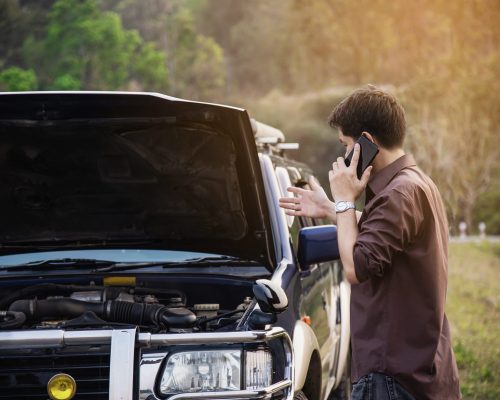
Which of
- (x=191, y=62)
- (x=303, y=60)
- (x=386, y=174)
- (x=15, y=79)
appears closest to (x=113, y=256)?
(x=386, y=174)

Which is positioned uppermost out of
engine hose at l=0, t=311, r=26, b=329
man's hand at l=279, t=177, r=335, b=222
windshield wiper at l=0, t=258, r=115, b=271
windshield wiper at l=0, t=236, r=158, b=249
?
man's hand at l=279, t=177, r=335, b=222

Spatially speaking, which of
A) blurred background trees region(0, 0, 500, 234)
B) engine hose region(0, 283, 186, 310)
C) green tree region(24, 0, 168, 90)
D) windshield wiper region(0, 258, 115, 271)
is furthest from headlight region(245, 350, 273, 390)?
green tree region(24, 0, 168, 90)

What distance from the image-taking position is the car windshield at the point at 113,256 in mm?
5500

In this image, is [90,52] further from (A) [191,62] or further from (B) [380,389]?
(B) [380,389]

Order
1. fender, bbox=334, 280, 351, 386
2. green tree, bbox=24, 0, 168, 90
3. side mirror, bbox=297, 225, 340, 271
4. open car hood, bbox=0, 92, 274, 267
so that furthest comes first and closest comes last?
green tree, bbox=24, 0, 168, 90, fender, bbox=334, 280, 351, 386, open car hood, bbox=0, 92, 274, 267, side mirror, bbox=297, 225, 340, 271

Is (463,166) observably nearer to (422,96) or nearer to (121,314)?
(422,96)

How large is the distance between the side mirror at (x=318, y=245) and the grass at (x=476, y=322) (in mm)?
3938

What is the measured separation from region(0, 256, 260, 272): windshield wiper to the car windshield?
0.11 feet

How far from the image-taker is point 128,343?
157 inches

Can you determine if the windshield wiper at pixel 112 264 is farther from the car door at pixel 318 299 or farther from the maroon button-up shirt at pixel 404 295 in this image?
the maroon button-up shirt at pixel 404 295

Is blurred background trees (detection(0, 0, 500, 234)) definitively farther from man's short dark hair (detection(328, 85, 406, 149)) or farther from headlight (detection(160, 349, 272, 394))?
man's short dark hair (detection(328, 85, 406, 149))

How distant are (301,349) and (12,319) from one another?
1285 mm

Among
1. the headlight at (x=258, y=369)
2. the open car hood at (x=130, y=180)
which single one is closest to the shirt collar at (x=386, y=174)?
the headlight at (x=258, y=369)

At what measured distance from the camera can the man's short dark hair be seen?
3725 millimetres
